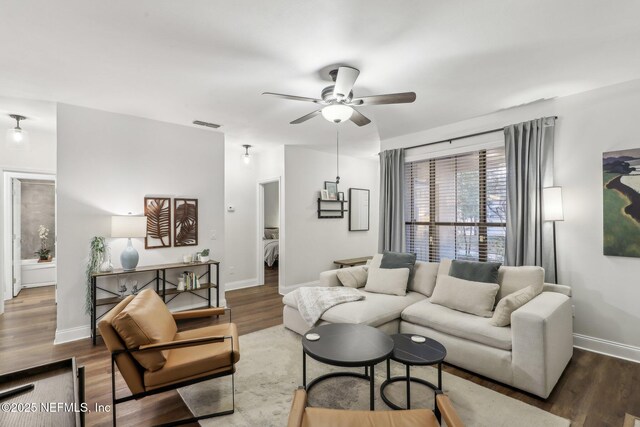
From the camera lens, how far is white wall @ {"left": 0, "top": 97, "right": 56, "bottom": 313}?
3908 millimetres

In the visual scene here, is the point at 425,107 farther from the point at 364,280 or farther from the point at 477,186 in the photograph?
the point at 364,280

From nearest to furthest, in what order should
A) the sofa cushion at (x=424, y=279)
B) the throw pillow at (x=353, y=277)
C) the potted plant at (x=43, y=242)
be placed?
the sofa cushion at (x=424, y=279)
the throw pillow at (x=353, y=277)
the potted plant at (x=43, y=242)

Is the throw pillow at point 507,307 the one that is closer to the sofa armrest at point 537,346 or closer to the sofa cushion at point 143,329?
the sofa armrest at point 537,346

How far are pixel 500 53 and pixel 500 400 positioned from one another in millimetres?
2750

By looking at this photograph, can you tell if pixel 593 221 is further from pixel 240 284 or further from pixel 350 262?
pixel 240 284

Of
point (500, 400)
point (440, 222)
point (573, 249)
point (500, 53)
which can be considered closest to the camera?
point (500, 400)

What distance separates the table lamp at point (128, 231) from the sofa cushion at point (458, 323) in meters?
3.27

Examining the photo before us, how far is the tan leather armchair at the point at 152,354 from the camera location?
6.59ft

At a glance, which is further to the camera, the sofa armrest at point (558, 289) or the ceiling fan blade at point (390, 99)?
the sofa armrest at point (558, 289)

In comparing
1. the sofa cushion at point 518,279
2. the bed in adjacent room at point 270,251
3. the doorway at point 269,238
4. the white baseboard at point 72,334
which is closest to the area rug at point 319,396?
the sofa cushion at point 518,279

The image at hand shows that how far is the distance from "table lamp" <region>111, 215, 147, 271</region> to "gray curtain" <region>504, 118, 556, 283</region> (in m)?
4.50

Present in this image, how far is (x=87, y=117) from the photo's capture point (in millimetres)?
3791

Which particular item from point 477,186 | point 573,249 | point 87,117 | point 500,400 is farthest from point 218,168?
point 573,249

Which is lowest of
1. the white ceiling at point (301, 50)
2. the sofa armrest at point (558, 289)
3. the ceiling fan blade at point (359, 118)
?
the sofa armrest at point (558, 289)
